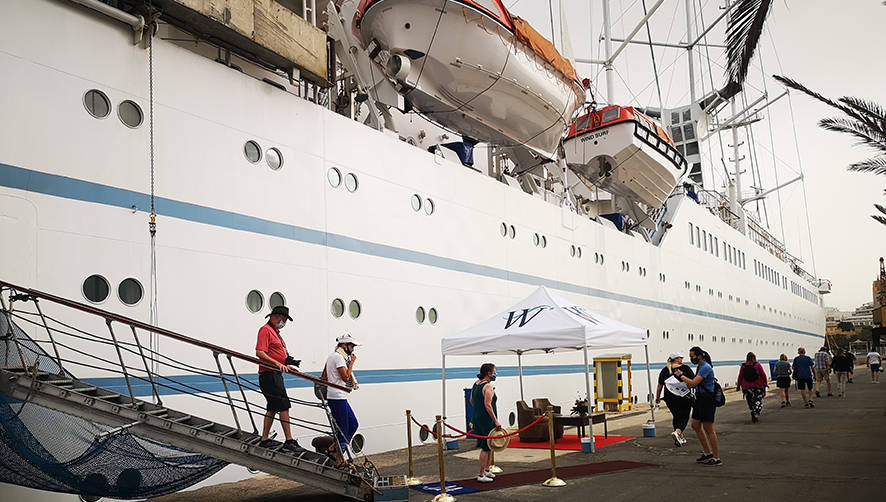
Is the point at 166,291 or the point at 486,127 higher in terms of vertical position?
the point at 486,127

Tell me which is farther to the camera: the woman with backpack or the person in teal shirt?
the woman with backpack

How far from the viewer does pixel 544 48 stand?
13.9 m

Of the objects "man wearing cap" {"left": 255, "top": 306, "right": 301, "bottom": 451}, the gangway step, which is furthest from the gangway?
"man wearing cap" {"left": 255, "top": 306, "right": 301, "bottom": 451}

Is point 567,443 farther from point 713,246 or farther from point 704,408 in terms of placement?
point 713,246

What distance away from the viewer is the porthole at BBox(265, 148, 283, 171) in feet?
30.6

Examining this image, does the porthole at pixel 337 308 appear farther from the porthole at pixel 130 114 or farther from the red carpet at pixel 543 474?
the porthole at pixel 130 114

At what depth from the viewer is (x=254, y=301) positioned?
870 centimetres

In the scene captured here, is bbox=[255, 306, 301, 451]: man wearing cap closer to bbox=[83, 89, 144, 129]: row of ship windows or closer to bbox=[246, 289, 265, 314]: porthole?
bbox=[246, 289, 265, 314]: porthole

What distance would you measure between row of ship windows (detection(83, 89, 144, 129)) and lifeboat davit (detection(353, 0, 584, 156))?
5.05 m

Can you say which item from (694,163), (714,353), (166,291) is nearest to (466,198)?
(166,291)

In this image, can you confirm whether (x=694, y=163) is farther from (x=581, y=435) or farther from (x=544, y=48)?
(x=581, y=435)

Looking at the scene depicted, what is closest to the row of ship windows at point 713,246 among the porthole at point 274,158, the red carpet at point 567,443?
the red carpet at point 567,443

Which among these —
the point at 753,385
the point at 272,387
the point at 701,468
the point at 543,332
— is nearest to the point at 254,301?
the point at 272,387

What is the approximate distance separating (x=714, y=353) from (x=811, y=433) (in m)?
17.2
